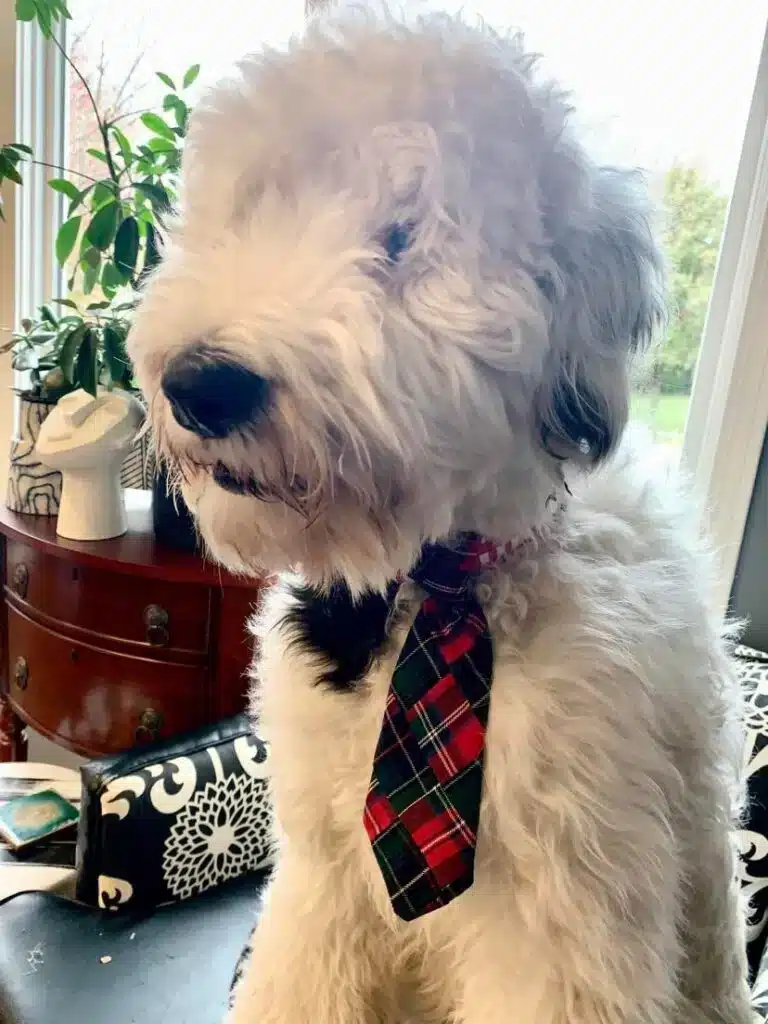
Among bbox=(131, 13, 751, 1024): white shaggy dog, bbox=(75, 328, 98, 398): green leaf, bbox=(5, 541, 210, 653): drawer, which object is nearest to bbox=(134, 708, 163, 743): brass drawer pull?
bbox=(5, 541, 210, 653): drawer

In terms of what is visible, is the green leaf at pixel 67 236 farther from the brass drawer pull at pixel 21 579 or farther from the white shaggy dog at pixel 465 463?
the white shaggy dog at pixel 465 463

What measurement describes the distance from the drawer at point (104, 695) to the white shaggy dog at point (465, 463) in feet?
2.61

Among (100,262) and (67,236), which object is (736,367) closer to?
(100,262)

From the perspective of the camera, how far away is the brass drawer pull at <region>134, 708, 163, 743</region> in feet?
5.42

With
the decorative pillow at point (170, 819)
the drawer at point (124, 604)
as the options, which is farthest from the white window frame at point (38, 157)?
the decorative pillow at point (170, 819)

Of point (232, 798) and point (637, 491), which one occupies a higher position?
point (637, 491)

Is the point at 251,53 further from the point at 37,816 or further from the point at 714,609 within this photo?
the point at 37,816

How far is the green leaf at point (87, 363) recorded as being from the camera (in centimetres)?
158

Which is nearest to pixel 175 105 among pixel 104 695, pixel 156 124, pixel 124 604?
pixel 156 124

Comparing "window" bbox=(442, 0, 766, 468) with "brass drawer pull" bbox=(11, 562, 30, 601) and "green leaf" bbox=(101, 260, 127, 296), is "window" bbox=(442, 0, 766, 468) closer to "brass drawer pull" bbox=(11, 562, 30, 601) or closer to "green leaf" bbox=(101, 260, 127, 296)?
"green leaf" bbox=(101, 260, 127, 296)

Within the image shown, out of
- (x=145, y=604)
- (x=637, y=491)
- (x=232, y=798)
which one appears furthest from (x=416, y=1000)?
(x=145, y=604)

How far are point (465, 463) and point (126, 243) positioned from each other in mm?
1262

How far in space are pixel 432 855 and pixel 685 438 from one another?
122cm

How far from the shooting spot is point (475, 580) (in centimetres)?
80
